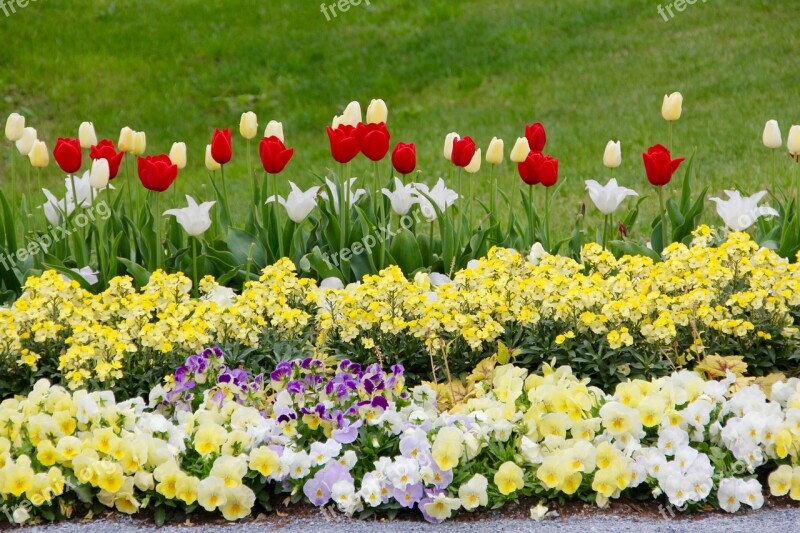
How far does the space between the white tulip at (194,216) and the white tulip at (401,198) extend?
897 mm

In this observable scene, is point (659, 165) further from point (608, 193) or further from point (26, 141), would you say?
point (26, 141)

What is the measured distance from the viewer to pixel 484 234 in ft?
16.7

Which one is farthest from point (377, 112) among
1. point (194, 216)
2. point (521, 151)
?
point (194, 216)

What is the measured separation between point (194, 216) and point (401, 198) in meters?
1.02

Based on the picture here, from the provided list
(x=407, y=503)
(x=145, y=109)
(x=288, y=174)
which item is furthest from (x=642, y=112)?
(x=407, y=503)

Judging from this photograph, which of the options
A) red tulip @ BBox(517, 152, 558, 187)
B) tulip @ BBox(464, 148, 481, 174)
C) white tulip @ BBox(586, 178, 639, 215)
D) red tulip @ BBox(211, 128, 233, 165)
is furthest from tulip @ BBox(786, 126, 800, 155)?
red tulip @ BBox(211, 128, 233, 165)

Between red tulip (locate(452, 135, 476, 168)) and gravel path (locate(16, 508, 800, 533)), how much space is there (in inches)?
83.3

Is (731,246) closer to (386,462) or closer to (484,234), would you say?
(484,234)

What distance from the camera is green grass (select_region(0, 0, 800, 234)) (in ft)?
35.2

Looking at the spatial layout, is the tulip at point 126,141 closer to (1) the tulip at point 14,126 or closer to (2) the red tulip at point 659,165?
(1) the tulip at point 14,126

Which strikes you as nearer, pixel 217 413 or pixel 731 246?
pixel 217 413

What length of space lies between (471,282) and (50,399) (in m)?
1.75

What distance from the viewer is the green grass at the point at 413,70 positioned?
10.7 metres

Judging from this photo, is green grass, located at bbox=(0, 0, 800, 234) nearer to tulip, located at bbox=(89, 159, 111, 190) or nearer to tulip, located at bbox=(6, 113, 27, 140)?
tulip, located at bbox=(6, 113, 27, 140)
